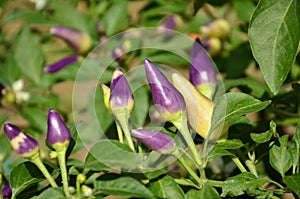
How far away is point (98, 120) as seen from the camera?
143cm

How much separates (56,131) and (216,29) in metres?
1.05

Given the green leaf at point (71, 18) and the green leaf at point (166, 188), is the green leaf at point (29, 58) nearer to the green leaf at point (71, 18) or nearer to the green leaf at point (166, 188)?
the green leaf at point (71, 18)

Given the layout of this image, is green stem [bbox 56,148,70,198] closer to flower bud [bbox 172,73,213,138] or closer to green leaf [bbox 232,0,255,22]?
flower bud [bbox 172,73,213,138]

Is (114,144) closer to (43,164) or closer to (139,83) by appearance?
(43,164)

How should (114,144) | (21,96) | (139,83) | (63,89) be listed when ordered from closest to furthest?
(114,144) → (139,83) → (21,96) → (63,89)

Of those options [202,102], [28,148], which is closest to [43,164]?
[28,148]

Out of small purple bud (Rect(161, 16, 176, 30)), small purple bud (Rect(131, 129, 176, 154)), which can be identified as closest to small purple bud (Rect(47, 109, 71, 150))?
small purple bud (Rect(131, 129, 176, 154))

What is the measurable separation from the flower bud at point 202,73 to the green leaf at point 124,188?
0.76ft

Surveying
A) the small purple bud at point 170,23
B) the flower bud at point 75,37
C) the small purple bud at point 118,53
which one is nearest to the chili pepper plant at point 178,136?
the small purple bud at point 118,53

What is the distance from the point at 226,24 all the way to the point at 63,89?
1.59m

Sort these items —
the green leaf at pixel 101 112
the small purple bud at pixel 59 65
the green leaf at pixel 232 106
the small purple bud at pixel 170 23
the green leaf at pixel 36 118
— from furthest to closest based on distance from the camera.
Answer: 1. the small purple bud at pixel 170 23
2. the small purple bud at pixel 59 65
3. the green leaf at pixel 36 118
4. the green leaf at pixel 101 112
5. the green leaf at pixel 232 106

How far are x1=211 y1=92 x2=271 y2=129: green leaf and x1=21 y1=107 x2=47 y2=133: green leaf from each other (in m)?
0.70

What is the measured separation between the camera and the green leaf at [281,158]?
100cm

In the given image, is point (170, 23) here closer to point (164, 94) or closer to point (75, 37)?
point (75, 37)
